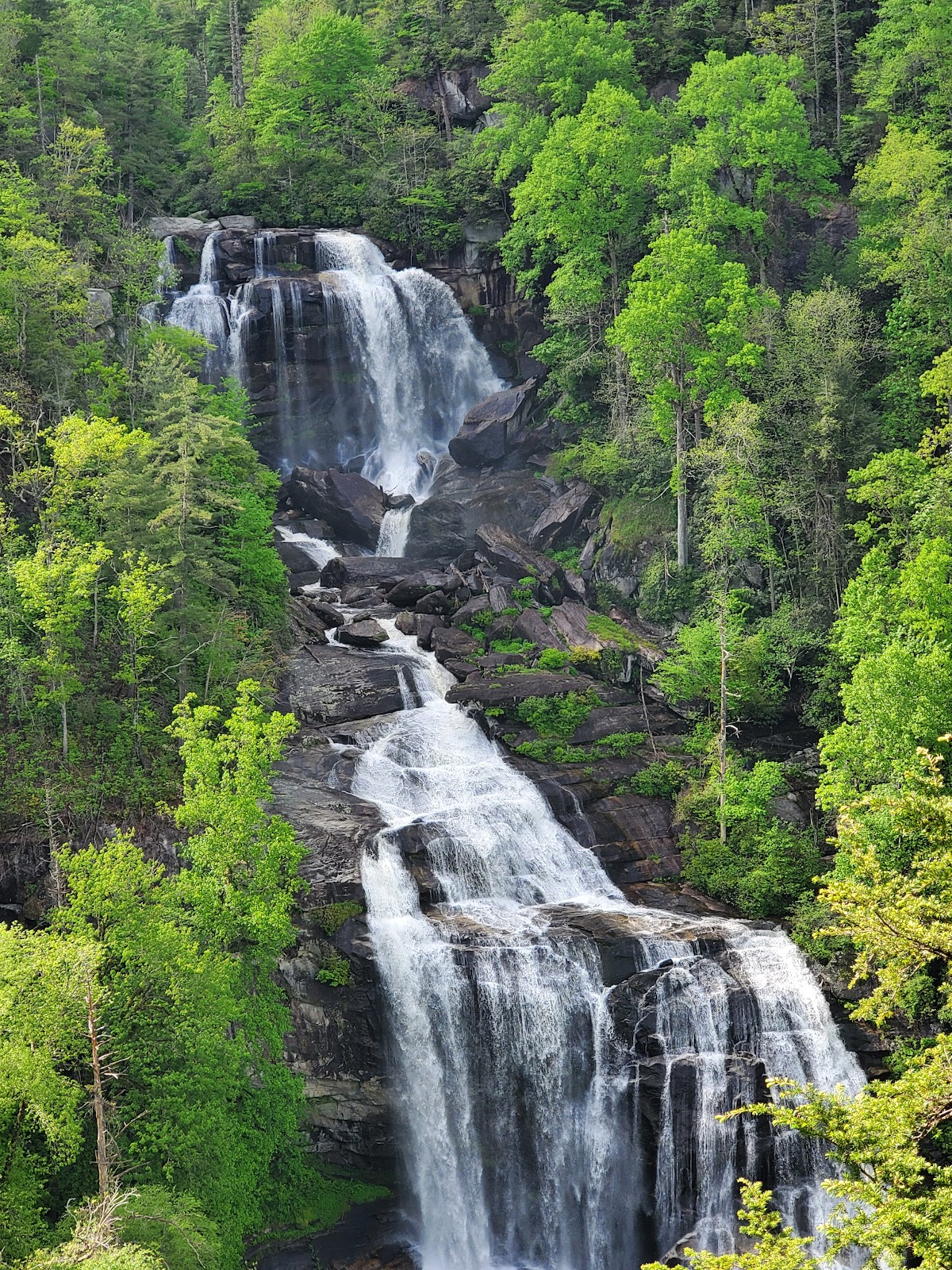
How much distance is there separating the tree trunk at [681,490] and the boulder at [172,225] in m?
27.5

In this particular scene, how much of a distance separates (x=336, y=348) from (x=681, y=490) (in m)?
19.9

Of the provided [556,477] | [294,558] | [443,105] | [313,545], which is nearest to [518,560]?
[556,477]

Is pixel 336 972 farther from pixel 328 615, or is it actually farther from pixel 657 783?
pixel 328 615

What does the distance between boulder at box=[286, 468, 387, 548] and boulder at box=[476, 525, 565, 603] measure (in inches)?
223

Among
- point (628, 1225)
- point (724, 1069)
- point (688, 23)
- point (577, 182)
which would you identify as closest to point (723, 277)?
point (577, 182)

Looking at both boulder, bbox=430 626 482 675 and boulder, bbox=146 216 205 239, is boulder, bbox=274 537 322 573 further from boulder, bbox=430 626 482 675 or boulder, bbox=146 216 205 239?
boulder, bbox=146 216 205 239

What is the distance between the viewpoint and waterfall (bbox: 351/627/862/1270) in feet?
93.9

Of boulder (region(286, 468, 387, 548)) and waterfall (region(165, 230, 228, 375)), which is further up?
waterfall (region(165, 230, 228, 375))

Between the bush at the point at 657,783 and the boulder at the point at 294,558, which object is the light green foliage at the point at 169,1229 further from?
the boulder at the point at 294,558

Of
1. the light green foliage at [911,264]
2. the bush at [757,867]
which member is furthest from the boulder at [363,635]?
the light green foliage at [911,264]

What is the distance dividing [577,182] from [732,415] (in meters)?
14.0

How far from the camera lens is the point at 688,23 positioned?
59500mm

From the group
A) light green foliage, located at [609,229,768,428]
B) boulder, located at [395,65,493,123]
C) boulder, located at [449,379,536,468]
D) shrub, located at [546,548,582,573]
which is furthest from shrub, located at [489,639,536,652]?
boulder, located at [395,65,493,123]

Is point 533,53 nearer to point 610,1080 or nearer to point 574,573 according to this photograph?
point 574,573
